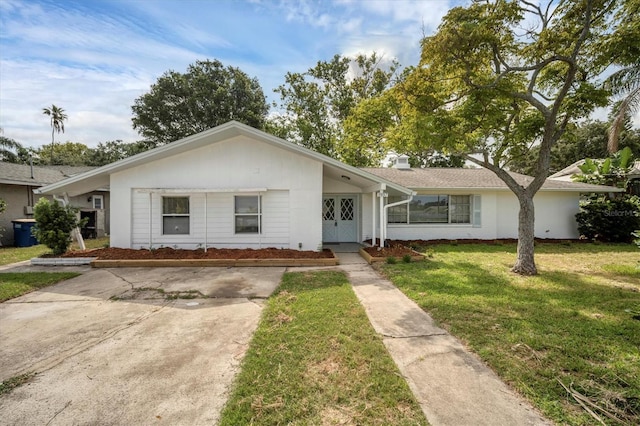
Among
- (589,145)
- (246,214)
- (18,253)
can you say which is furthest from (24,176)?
(589,145)

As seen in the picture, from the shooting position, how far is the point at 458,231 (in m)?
13.6

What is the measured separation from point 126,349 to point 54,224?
827 centimetres

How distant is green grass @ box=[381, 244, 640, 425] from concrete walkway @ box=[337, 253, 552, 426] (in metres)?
0.18

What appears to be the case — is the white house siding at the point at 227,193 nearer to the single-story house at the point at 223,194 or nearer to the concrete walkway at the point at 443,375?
the single-story house at the point at 223,194

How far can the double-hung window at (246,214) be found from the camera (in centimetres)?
1036

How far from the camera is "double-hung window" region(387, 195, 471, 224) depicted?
44.2 ft

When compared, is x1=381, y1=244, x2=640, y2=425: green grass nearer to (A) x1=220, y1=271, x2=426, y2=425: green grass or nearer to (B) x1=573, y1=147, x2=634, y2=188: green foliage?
(A) x1=220, y1=271, x2=426, y2=425: green grass

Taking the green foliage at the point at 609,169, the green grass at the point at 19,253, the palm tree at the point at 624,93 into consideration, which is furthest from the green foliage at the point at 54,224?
the green foliage at the point at 609,169

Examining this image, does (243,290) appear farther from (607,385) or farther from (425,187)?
(425,187)

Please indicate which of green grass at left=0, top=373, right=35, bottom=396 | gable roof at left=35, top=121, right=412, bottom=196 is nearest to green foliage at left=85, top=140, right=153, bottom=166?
gable roof at left=35, top=121, right=412, bottom=196

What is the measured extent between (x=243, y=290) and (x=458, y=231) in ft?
35.5

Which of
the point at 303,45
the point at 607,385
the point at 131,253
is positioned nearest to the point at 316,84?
the point at 303,45

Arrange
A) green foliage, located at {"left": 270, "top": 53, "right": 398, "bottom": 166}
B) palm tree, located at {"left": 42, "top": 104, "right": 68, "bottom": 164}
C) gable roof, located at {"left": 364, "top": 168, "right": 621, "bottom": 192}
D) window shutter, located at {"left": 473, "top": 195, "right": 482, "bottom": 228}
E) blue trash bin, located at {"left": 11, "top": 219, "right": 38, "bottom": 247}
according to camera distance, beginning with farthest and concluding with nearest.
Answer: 1. palm tree, located at {"left": 42, "top": 104, "right": 68, "bottom": 164}
2. green foliage, located at {"left": 270, "top": 53, "right": 398, "bottom": 166}
3. window shutter, located at {"left": 473, "top": 195, "right": 482, "bottom": 228}
4. gable roof, located at {"left": 364, "top": 168, "right": 621, "bottom": 192}
5. blue trash bin, located at {"left": 11, "top": 219, "right": 38, "bottom": 247}

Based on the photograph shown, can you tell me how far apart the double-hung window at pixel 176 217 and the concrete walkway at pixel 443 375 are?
7772 millimetres
